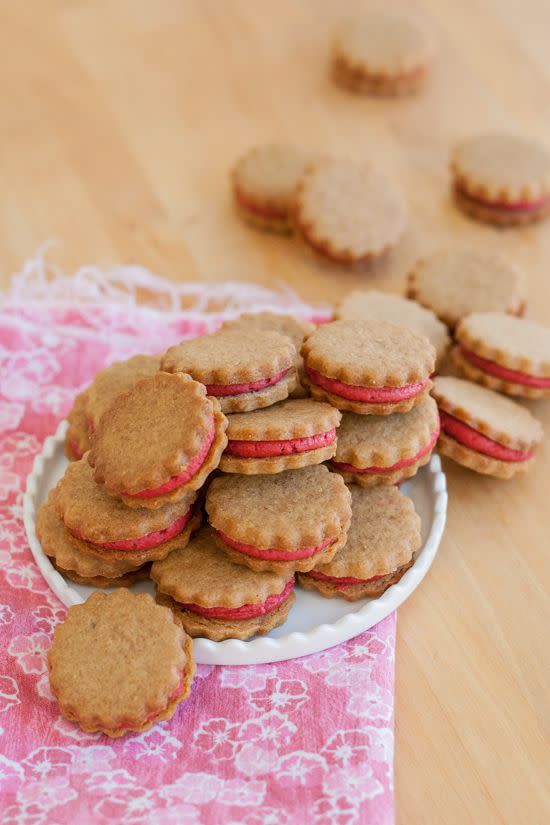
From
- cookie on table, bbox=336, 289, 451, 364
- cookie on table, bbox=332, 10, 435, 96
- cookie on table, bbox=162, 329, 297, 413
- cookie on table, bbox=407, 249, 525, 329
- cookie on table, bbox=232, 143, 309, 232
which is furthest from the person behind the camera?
cookie on table, bbox=332, 10, 435, 96

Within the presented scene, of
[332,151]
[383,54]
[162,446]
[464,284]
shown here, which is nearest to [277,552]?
[162,446]

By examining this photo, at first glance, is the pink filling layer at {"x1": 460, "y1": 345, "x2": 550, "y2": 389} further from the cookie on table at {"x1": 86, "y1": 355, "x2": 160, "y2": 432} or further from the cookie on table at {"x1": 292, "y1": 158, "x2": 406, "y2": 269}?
the cookie on table at {"x1": 86, "y1": 355, "x2": 160, "y2": 432}

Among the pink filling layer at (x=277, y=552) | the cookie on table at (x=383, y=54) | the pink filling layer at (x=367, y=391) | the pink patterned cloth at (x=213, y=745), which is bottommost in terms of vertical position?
the pink patterned cloth at (x=213, y=745)

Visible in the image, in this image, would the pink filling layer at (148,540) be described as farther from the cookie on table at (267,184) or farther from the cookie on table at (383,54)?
the cookie on table at (383,54)

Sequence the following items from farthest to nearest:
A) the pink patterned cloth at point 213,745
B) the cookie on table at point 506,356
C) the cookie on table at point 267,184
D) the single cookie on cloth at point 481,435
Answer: the cookie on table at point 267,184
the cookie on table at point 506,356
the single cookie on cloth at point 481,435
the pink patterned cloth at point 213,745

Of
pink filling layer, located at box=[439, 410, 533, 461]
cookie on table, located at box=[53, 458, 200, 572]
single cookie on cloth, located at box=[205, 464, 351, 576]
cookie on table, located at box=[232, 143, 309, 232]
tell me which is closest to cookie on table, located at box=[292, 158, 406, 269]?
cookie on table, located at box=[232, 143, 309, 232]

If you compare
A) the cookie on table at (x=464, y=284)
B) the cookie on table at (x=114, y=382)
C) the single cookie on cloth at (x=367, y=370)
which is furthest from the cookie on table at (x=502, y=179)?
the cookie on table at (x=114, y=382)
